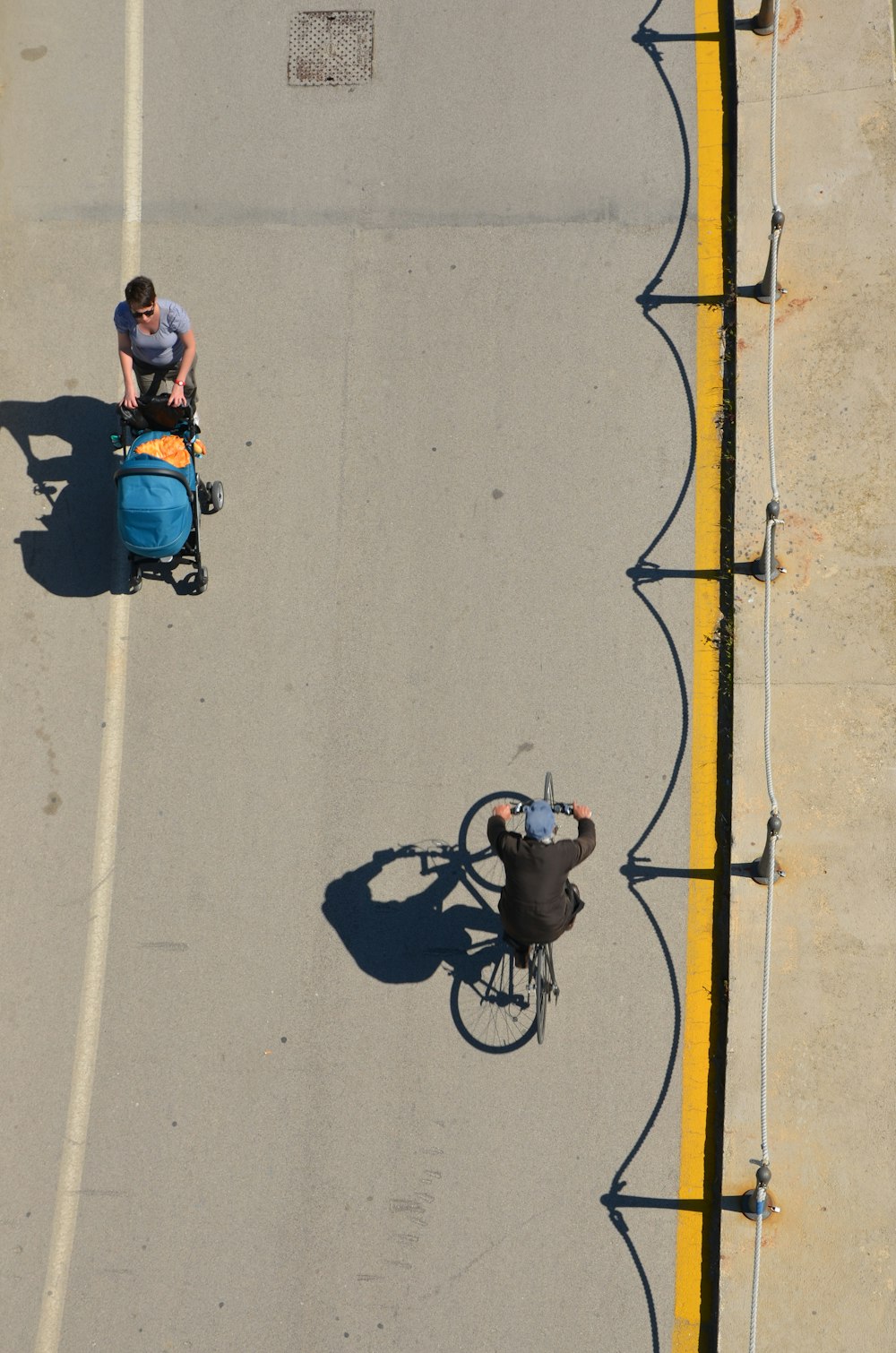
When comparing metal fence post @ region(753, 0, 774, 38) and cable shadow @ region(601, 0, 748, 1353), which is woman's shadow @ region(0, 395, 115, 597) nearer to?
cable shadow @ region(601, 0, 748, 1353)

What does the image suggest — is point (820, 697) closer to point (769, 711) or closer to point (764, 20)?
point (769, 711)

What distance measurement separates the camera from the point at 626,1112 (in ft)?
25.2

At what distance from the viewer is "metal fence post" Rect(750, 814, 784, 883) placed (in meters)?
7.20

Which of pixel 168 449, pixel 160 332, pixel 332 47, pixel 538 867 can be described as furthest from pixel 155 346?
pixel 538 867

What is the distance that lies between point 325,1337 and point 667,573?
19.7 feet

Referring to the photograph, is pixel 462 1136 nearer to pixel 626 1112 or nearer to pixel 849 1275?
pixel 626 1112

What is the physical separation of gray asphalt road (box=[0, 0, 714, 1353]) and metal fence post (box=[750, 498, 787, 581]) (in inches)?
24.2

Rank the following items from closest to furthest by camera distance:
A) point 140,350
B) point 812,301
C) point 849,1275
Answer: point 849,1275 < point 140,350 < point 812,301

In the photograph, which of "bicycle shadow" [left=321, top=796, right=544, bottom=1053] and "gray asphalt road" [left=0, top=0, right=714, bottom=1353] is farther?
"bicycle shadow" [left=321, top=796, right=544, bottom=1053]

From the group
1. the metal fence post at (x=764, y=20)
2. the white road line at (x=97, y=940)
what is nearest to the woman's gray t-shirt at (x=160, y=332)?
the white road line at (x=97, y=940)

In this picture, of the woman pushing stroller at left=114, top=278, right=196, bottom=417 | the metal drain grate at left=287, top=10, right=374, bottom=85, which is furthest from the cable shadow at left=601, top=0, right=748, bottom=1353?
the woman pushing stroller at left=114, top=278, right=196, bottom=417

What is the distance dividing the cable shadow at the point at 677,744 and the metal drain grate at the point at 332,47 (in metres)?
2.27

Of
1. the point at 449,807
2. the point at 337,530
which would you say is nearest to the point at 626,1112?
the point at 449,807

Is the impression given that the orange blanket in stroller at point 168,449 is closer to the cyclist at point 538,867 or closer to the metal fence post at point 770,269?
the cyclist at point 538,867
